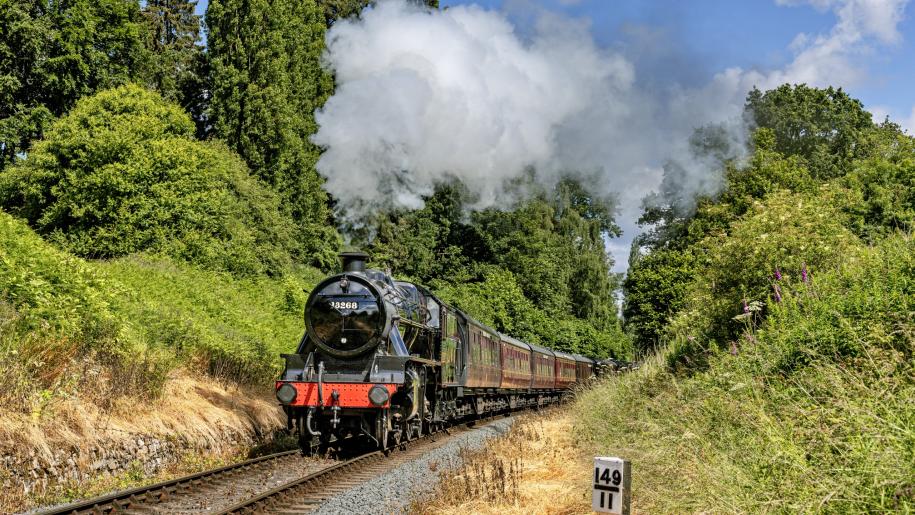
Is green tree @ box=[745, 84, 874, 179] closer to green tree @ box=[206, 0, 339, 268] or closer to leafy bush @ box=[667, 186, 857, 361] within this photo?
green tree @ box=[206, 0, 339, 268]

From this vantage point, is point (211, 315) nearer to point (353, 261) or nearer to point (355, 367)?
point (353, 261)

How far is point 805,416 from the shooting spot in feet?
21.7

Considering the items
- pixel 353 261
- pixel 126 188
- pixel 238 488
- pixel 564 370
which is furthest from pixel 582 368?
pixel 238 488

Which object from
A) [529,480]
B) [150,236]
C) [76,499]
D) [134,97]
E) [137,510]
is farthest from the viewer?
[134,97]

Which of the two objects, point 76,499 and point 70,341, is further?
point 70,341

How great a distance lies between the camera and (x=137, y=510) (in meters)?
8.65

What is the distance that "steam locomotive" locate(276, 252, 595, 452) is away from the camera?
1306cm

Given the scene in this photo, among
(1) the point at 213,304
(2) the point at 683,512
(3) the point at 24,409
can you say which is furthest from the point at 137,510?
(1) the point at 213,304

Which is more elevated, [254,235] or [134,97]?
[134,97]

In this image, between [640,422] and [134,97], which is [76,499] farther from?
[134,97]

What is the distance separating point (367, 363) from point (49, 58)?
24809 mm

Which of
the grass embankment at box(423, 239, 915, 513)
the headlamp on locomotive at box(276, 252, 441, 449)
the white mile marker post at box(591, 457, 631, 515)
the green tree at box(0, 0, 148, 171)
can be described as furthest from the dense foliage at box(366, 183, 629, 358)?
the white mile marker post at box(591, 457, 631, 515)

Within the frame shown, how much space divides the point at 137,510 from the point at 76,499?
3.76 ft

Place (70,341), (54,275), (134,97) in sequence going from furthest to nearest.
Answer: (134,97), (54,275), (70,341)
